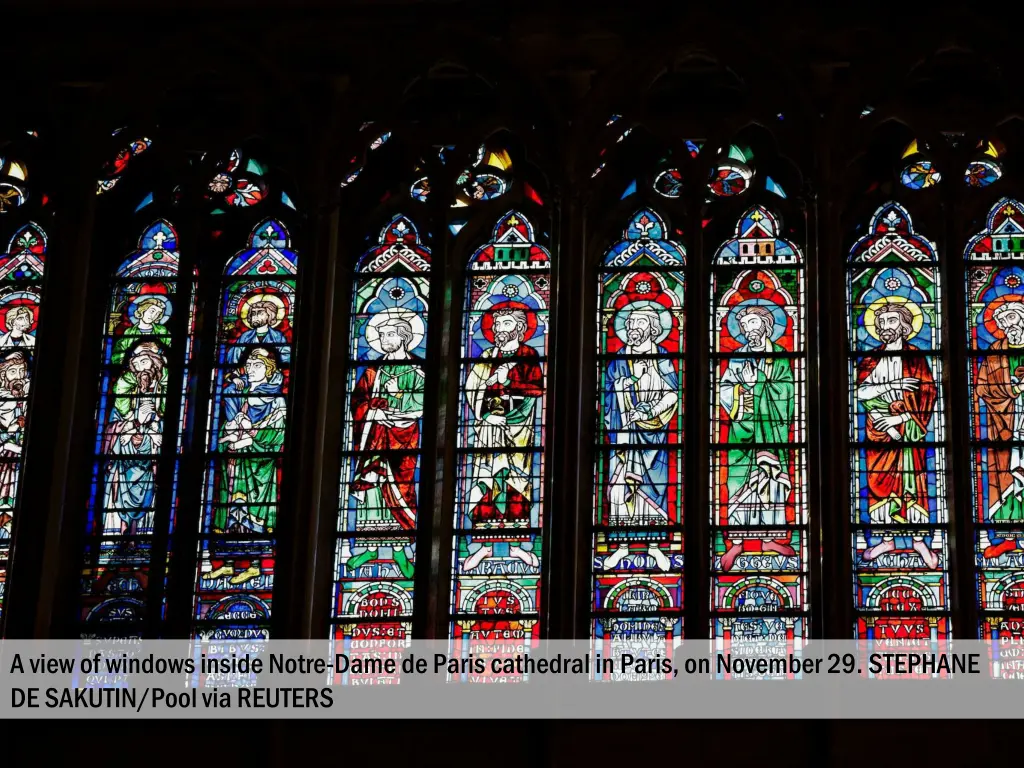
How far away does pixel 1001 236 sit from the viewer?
1127 centimetres

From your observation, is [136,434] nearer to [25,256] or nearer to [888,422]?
[25,256]

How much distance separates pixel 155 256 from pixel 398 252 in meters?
1.37

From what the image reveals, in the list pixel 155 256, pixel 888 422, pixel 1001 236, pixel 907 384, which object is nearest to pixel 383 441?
pixel 155 256

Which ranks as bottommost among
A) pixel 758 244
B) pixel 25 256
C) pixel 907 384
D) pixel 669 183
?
pixel 907 384

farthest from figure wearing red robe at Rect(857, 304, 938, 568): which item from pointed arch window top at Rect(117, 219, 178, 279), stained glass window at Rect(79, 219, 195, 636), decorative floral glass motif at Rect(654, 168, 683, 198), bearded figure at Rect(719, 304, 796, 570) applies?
pointed arch window top at Rect(117, 219, 178, 279)

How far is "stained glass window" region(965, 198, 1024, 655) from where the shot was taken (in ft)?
34.2

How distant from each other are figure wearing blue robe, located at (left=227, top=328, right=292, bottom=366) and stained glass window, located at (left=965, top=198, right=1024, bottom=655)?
3.64 m

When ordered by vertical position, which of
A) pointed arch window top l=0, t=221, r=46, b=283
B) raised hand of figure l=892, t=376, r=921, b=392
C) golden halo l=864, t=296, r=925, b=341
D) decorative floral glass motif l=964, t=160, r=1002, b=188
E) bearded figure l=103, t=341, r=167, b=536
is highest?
decorative floral glass motif l=964, t=160, r=1002, b=188

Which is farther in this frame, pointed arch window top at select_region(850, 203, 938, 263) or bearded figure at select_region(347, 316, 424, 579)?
pointed arch window top at select_region(850, 203, 938, 263)

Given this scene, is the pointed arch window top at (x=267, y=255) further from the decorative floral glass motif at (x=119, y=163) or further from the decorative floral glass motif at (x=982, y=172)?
the decorative floral glass motif at (x=982, y=172)

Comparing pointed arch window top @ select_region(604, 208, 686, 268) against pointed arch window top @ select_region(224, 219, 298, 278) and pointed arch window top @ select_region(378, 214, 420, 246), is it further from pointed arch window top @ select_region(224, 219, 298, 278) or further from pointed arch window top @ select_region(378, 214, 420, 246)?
pointed arch window top @ select_region(224, 219, 298, 278)
